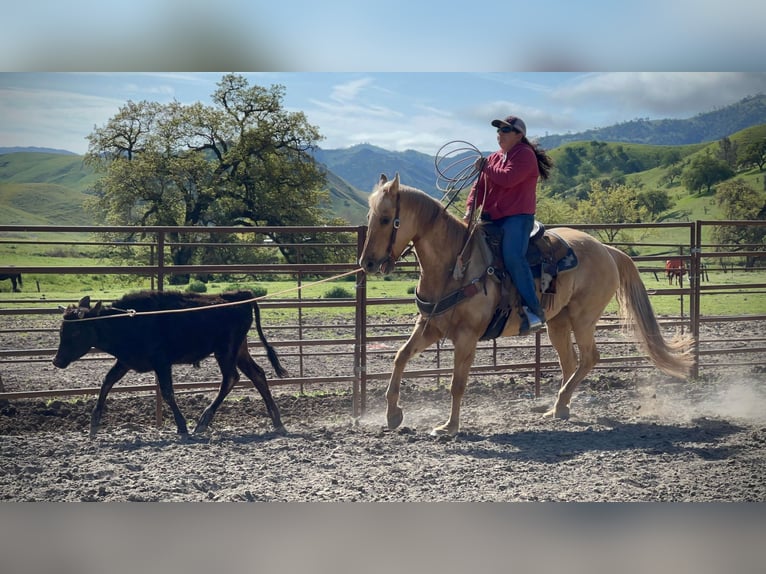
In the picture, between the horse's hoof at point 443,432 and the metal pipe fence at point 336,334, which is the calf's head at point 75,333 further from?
the horse's hoof at point 443,432

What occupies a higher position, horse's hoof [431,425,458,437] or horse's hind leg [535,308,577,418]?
horse's hind leg [535,308,577,418]

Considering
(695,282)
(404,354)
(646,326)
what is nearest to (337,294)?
(695,282)

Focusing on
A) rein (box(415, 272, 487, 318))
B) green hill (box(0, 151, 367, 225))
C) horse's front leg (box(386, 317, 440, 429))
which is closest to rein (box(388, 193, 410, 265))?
rein (box(415, 272, 487, 318))

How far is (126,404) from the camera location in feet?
24.4

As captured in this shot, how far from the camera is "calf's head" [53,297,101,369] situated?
19.4ft

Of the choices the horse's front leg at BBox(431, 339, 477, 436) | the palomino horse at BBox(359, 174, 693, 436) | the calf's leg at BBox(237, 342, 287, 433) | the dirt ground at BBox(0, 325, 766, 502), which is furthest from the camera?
the calf's leg at BBox(237, 342, 287, 433)

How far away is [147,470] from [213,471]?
0.46m

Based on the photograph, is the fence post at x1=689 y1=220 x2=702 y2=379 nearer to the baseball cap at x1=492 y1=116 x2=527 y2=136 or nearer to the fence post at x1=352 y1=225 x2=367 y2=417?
the baseball cap at x1=492 y1=116 x2=527 y2=136

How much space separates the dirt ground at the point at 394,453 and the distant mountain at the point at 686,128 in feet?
209

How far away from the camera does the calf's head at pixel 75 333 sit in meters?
5.91

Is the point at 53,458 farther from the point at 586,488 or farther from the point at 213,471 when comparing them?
the point at 586,488

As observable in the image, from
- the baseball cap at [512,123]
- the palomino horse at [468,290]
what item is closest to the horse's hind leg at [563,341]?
the palomino horse at [468,290]

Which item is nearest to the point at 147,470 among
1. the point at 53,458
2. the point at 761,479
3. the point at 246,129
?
the point at 53,458

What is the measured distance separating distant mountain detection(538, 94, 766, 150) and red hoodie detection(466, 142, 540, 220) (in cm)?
6410
